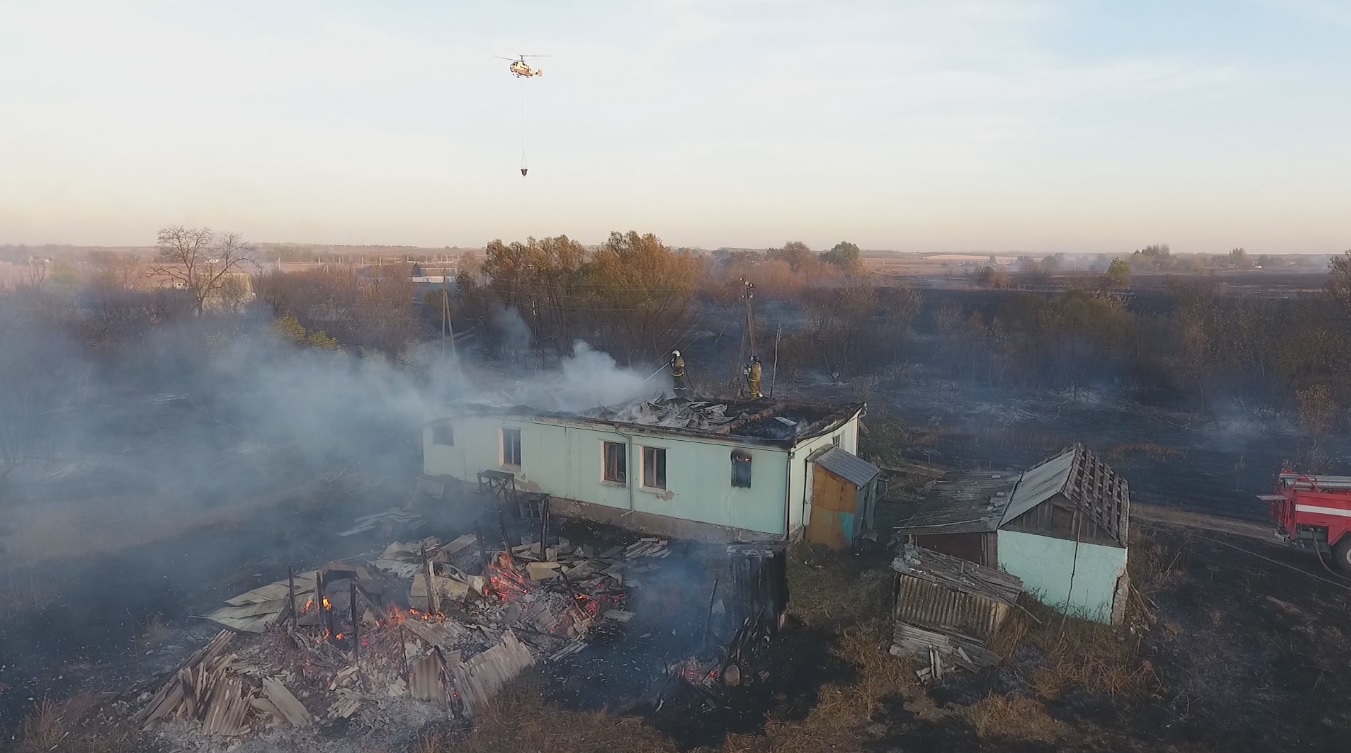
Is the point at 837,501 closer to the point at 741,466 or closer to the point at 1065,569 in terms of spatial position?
the point at 741,466

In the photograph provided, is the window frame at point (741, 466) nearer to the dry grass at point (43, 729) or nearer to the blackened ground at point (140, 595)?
the blackened ground at point (140, 595)

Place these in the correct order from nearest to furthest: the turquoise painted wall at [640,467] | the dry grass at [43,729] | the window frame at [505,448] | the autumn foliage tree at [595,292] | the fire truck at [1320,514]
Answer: the dry grass at [43,729] → the fire truck at [1320,514] → the turquoise painted wall at [640,467] → the window frame at [505,448] → the autumn foliage tree at [595,292]

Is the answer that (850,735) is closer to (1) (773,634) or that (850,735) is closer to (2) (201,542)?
A: (1) (773,634)

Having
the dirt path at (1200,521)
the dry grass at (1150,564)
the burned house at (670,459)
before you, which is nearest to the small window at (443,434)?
the burned house at (670,459)

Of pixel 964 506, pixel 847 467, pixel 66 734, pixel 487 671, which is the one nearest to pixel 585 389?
pixel 847 467

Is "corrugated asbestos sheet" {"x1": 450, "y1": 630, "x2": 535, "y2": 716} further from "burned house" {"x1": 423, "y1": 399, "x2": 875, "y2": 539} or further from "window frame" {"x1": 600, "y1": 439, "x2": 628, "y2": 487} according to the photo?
"window frame" {"x1": 600, "y1": 439, "x2": 628, "y2": 487}

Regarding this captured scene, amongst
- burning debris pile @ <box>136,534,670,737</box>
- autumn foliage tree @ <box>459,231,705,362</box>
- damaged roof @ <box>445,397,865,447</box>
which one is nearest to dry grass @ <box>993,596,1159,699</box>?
damaged roof @ <box>445,397,865,447</box>
